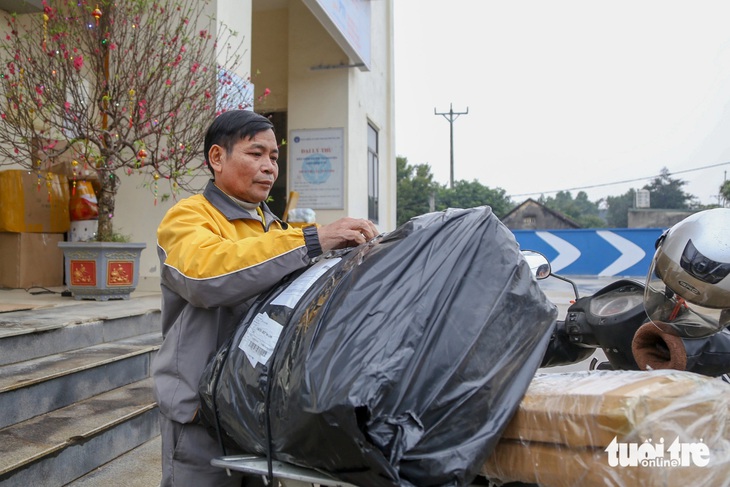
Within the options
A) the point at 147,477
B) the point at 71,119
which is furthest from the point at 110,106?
the point at 147,477

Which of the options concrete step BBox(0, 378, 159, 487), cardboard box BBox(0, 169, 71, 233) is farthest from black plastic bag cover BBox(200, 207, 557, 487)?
cardboard box BBox(0, 169, 71, 233)

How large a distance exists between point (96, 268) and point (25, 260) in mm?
1142

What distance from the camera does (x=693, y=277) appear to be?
4.04ft

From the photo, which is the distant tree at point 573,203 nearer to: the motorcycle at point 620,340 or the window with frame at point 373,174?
the window with frame at point 373,174

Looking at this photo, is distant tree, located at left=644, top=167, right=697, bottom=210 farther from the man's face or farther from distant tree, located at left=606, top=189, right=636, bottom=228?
the man's face

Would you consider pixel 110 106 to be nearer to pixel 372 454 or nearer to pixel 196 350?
pixel 196 350

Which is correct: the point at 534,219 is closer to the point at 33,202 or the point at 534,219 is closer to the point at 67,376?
the point at 33,202

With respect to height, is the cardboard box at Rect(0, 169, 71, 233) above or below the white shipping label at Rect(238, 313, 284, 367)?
above

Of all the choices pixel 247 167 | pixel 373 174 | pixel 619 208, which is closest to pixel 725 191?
pixel 619 208

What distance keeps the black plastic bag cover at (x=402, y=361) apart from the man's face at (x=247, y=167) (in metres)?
0.48

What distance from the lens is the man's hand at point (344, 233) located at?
4.33 ft

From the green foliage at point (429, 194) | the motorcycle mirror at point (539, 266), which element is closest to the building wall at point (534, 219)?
the green foliage at point (429, 194)

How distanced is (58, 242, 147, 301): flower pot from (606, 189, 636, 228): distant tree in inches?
2173

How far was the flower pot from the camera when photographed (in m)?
4.71
